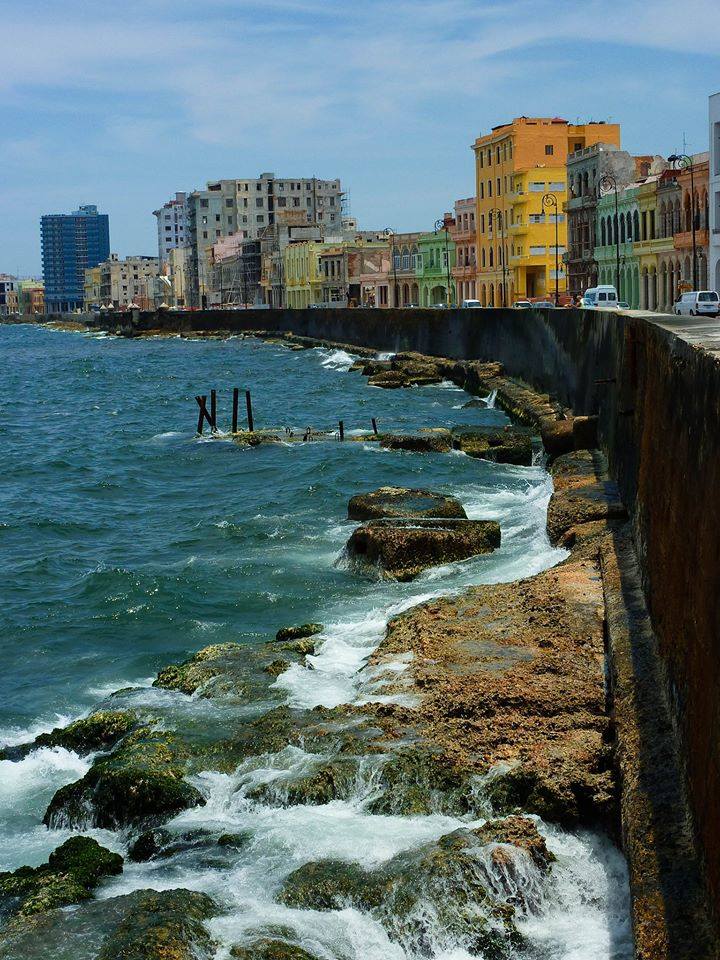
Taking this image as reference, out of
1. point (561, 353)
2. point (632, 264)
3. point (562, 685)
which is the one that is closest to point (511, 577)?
point (562, 685)

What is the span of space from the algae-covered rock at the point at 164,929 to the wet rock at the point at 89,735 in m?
3.94

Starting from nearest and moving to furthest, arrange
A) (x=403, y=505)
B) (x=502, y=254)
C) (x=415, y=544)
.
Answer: (x=415, y=544)
(x=403, y=505)
(x=502, y=254)

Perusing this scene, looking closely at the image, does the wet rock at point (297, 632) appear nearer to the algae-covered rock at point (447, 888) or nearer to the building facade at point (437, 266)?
the algae-covered rock at point (447, 888)

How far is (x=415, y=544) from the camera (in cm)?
2022

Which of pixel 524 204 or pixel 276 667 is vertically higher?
pixel 524 204

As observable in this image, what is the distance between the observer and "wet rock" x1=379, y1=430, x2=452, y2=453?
3569cm

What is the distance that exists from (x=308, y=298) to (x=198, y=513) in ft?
415

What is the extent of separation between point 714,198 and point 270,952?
175ft

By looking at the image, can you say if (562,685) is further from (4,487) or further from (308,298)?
(308,298)

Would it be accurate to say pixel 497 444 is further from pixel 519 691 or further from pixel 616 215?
pixel 616 215

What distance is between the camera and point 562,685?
1282cm

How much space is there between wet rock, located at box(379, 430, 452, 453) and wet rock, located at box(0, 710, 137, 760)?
71.6 ft

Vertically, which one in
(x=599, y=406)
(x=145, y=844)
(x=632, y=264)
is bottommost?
(x=145, y=844)

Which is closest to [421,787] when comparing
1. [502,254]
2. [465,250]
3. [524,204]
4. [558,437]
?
[558,437]
